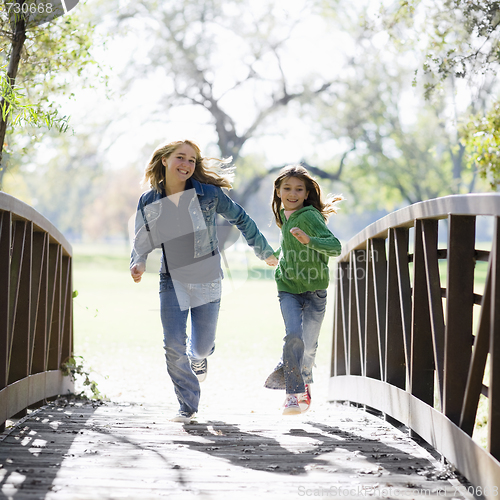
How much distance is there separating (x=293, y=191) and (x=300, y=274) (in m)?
0.56

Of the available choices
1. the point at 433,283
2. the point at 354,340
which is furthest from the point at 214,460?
the point at 354,340

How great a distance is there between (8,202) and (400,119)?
26.4 meters

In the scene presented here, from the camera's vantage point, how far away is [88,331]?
14680mm

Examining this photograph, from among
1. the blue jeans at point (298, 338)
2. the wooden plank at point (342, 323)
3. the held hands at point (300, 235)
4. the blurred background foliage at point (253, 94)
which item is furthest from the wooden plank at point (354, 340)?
the blurred background foliage at point (253, 94)

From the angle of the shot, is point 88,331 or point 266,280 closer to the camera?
point 88,331

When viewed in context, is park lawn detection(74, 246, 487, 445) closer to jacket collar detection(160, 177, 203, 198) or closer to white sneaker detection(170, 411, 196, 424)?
jacket collar detection(160, 177, 203, 198)

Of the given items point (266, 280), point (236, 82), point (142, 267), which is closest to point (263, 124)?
point (236, 82)

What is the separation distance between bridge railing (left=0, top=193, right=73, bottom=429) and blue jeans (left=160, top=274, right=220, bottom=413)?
85 cm

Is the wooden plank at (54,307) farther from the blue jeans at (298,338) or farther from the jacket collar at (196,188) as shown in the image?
the blue jeans at (298,338)

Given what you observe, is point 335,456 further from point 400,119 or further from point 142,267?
point 400,119

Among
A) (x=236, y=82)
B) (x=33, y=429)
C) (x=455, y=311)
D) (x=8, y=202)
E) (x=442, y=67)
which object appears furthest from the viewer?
(x=236, y=82)

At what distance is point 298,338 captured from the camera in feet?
13.5

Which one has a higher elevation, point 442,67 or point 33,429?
point 442,67


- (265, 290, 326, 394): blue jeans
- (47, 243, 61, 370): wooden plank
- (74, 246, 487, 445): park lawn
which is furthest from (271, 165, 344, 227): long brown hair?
(47, 243, 61, 370): wooden plank
